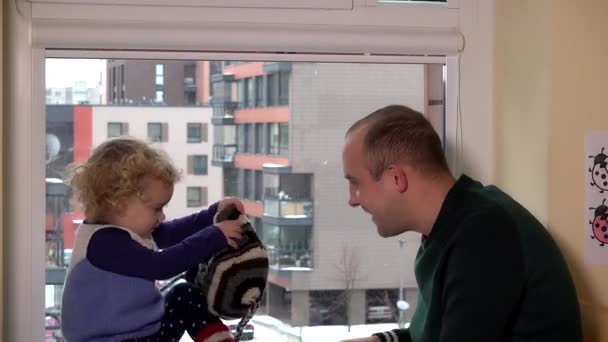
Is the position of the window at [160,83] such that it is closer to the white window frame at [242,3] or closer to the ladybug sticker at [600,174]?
the white window frame at [242,3]

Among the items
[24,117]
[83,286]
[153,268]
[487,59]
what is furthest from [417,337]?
[24,117]

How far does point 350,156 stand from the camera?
1.62 metres

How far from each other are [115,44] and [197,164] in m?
0.35

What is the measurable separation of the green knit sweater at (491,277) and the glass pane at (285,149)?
0.58 metres

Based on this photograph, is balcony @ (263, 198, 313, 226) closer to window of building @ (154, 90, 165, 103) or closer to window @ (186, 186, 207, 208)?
window @ (186, 186, 207, 208)

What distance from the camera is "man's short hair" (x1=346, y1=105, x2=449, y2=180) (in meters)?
1.57

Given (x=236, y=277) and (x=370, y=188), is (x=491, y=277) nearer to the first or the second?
(x=370, y=188)

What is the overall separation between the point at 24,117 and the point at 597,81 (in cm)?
125

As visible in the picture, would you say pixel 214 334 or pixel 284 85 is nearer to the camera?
pixel 214 334

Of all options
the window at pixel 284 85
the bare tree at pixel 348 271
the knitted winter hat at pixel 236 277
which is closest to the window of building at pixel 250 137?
the window at pixel 284 85

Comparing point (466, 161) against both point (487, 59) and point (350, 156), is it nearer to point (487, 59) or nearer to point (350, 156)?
point (487, 59)

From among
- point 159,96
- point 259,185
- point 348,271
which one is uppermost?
point 159,96

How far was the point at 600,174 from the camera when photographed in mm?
1955

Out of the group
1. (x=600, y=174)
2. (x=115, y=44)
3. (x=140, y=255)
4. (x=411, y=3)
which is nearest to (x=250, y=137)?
(x=115, y=44)
